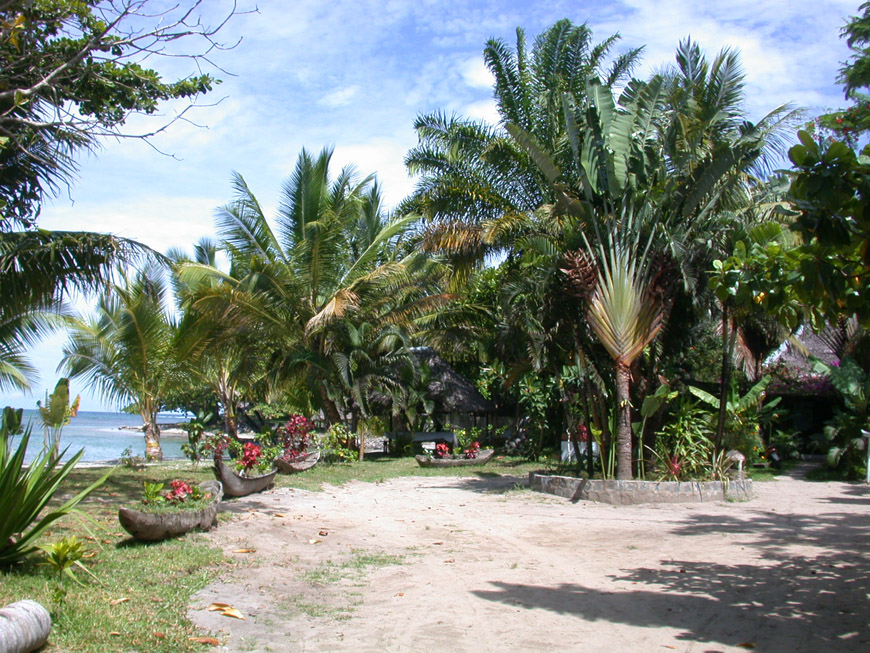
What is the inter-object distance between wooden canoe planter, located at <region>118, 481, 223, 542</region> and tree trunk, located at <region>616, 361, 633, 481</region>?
6909mm

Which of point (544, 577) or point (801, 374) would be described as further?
point (801, 374)

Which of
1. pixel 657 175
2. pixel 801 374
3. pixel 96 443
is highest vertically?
pixel 657 175

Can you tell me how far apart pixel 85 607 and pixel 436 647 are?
8.30 ft

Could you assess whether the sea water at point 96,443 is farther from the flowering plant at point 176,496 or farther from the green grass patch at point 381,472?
the green grass patch at point 381,472

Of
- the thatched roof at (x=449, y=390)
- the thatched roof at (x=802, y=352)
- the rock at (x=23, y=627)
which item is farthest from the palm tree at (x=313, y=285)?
the rock at (x=23, y=627)

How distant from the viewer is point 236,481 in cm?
1123

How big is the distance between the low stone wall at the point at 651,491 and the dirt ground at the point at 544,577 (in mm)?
274

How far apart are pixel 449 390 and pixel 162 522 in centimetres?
1712

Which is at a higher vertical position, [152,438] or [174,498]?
[152,438]

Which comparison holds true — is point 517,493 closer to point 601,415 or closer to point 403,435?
point 601,415

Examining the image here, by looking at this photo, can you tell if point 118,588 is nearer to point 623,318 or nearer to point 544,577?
point 544,577

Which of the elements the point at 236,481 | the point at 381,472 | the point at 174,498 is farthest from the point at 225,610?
the point at 381,472

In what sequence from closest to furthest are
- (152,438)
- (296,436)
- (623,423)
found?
(623,423), (296,436), (152,438)

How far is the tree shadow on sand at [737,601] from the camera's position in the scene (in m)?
5.16
